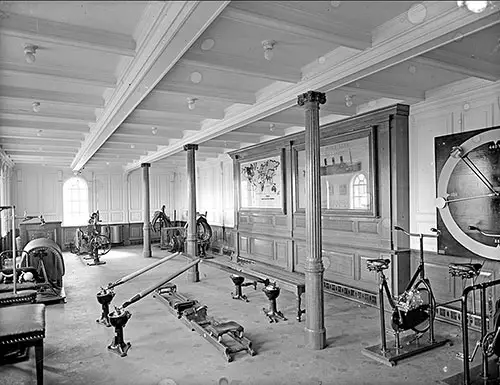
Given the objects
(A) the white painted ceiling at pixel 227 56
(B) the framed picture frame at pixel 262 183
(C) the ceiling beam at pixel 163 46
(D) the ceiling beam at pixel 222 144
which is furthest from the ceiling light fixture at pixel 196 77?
(D) the ceiling beam at pixel 222 144

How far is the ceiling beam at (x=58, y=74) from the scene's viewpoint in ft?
11.6

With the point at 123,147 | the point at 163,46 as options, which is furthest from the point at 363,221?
the point at 123,147

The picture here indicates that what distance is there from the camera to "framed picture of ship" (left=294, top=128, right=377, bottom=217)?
564cm

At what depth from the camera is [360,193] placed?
584 centimetres

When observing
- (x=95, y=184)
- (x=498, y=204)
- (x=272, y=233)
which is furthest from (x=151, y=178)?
(x=498, y=204)

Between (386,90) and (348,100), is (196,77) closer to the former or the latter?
(348,100)

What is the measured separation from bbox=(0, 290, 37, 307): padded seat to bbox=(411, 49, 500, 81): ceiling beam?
5.05m

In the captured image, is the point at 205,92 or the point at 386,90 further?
the point at 386,90

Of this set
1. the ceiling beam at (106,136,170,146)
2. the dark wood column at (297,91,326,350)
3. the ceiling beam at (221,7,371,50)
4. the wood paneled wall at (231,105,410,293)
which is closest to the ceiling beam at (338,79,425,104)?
the wood paneled wall at (231,105,410,293)

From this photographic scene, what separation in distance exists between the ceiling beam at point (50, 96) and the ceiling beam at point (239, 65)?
6.31 ft

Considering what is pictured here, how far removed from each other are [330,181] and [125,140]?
14.1 feet

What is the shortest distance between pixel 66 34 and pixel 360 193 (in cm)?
448

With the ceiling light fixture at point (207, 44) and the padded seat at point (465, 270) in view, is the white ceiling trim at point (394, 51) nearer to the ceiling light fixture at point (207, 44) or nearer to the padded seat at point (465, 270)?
the ceiling light fixture at point (207, 44)

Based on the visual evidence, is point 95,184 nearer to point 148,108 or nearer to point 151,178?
point 151,178
